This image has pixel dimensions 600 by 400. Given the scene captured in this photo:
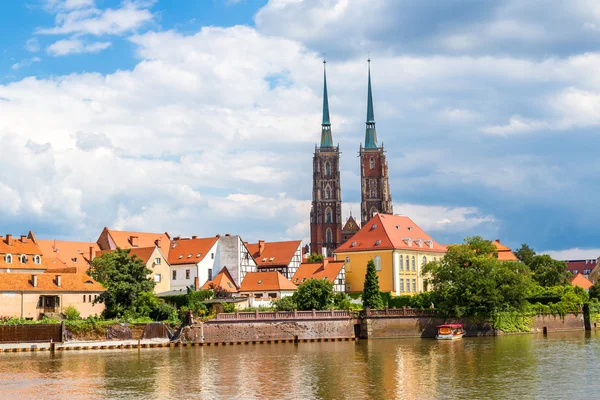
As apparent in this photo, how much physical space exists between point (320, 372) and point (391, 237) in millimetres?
55081

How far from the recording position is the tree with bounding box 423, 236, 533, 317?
8050 cm

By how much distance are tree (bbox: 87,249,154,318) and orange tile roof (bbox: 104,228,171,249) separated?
28.0m

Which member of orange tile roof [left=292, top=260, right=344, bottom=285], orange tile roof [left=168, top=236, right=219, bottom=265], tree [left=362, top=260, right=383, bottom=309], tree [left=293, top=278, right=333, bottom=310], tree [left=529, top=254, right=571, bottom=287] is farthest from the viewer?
tree [left=529, top=254, right=571, bottom=287]

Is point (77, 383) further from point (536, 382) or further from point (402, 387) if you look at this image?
point (536, 382)

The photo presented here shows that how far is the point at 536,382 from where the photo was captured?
148ft

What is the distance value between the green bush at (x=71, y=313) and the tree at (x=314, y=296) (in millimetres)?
21655

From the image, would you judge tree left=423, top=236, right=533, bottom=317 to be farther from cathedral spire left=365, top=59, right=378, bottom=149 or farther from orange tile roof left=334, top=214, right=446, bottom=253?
cathedral spire left=365, top=59, right=378, bottom=149

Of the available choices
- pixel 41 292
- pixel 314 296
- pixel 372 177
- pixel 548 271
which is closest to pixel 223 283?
pixel 314 296

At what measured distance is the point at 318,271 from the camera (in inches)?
4225

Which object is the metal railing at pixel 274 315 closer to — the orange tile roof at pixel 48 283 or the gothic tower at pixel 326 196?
the orange tile roof at pixel 48 283

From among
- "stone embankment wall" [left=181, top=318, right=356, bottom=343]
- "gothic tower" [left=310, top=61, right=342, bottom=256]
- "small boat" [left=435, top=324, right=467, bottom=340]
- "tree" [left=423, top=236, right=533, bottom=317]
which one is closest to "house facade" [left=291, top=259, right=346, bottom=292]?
"tree" [left=423, top=236, right=533, bottom=317]

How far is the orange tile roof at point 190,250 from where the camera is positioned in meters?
106

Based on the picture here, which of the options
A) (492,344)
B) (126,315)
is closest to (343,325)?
(492,344)

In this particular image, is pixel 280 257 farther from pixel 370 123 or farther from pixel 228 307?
pixel 370 123
